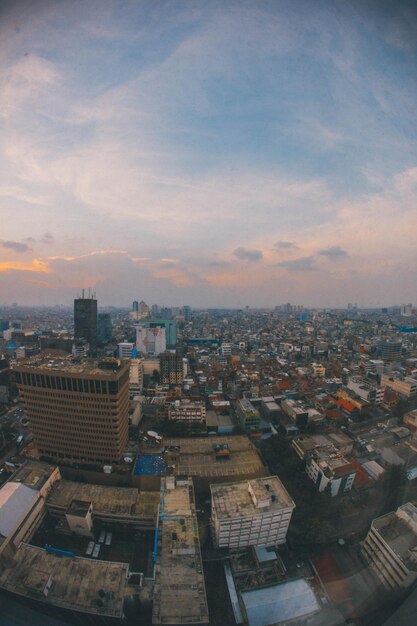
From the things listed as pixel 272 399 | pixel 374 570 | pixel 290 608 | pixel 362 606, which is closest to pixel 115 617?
pixel 290 608

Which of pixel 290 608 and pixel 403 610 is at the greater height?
pixel 403 610

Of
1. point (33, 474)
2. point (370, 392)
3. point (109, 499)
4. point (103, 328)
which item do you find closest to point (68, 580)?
point (109, 499)

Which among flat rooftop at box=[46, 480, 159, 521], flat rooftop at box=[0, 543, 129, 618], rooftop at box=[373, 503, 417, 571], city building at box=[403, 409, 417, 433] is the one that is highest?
rooftop at box=[373, 503, 417, 571]

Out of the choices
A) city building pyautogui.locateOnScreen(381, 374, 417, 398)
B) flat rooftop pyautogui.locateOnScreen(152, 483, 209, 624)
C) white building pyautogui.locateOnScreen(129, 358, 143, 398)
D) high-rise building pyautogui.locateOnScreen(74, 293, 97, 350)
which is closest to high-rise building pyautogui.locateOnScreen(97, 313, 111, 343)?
high-rise building pyautogui.locateOnScreen(74, 293, 97, 350)

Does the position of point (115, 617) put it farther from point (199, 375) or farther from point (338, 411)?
point (199, 375)

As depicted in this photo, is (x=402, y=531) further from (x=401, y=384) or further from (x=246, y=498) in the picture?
(x=401, y=384)

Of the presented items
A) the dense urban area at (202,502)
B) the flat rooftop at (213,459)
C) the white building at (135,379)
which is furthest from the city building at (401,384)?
the white building at (135,379)

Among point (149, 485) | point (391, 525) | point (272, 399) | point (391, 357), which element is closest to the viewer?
point (391, 525)

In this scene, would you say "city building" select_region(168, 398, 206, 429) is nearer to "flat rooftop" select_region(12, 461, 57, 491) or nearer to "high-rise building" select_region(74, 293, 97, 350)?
"flat rooftop" select_region(12, 461, 57, 491)
